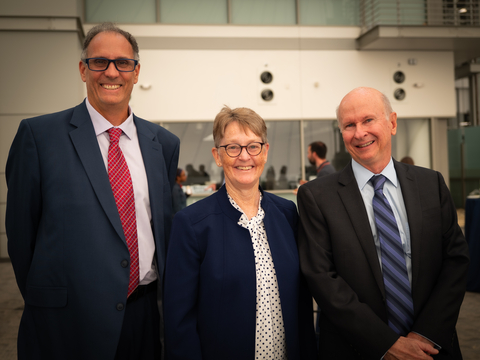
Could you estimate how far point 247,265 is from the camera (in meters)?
1.68

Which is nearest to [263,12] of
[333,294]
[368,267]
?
[368,267]

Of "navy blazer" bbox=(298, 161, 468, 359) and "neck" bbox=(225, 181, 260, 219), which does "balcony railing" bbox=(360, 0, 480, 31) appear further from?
"neck" bbox=(225, 181, 260, 219)

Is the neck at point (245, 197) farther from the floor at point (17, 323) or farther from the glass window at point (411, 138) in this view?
the glass window at point (411, 138)

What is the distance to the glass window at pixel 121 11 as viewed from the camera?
8562mm

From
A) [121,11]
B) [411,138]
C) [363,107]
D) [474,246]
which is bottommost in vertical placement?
[474,246]

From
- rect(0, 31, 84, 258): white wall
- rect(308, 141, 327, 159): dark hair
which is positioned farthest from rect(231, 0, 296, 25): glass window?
rect(308, 141, 327, 159): dark hair

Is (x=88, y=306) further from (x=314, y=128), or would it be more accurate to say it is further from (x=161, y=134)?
(x=314, y=128)

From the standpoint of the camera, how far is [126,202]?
1738 mm

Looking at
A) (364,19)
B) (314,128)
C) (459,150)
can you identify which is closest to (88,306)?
(314,128)

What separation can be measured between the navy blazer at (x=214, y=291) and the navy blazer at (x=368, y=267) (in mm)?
186

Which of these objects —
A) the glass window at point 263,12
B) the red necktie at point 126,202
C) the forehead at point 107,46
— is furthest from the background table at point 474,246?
the glass window at point 263,12

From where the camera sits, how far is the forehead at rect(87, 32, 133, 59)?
178 centimetres

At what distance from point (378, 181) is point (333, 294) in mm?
610

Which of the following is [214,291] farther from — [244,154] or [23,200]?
[23,200]
